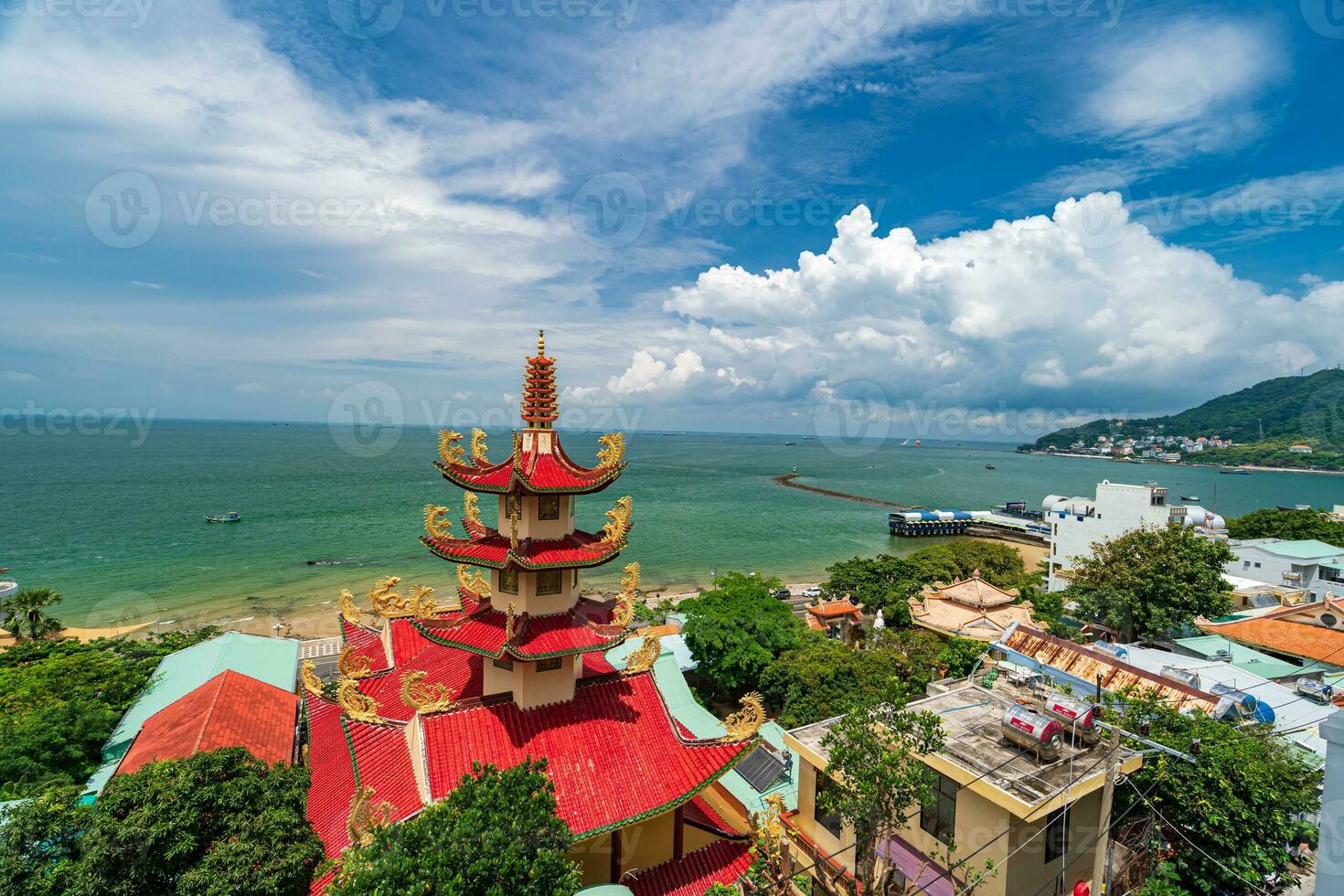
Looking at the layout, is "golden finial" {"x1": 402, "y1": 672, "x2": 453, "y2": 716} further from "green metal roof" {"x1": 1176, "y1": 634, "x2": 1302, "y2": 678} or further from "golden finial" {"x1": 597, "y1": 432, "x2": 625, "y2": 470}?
"green metal roof" {"x1": 1176, "y1": 634, "x2": 1302, "y2": 678}

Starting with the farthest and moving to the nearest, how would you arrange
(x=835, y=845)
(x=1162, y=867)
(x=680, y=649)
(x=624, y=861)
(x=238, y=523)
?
(x=238, y=523) < (x=680, y=649) < (x=835, y=845) < (x=624, y=861) < (x=1162, y=867)

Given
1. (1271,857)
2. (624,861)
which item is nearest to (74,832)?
(624,861)

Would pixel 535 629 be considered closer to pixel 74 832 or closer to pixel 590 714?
pixel 590 714

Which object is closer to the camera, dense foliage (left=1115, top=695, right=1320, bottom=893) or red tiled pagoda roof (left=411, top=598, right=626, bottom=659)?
dense foliage (left=1115, top=695, right=1320, bottom=893)

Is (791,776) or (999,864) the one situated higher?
(999,864)

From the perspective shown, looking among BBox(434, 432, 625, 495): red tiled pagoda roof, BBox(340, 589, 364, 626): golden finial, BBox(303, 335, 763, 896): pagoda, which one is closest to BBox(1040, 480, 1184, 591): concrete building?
BBox(303, 335, 763, 896): pagoda

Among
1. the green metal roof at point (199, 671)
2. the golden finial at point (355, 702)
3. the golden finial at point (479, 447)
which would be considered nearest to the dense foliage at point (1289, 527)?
the golden finial at point (479, 447)

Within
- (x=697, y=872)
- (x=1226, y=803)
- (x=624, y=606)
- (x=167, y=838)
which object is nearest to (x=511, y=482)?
(x=624, y=606)
